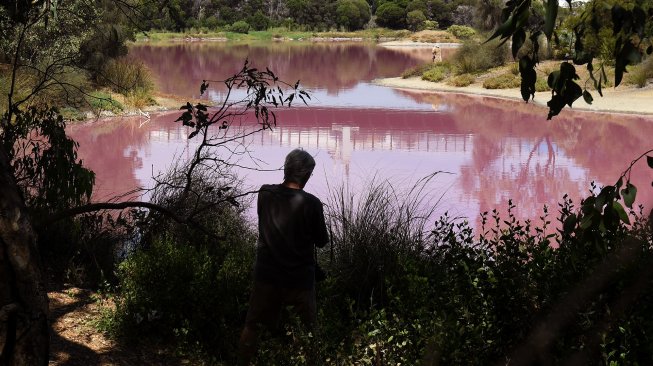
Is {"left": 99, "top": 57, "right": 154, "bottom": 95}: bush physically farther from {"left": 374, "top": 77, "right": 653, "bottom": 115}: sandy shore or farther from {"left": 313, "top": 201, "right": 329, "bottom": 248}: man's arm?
{"left": 313, "top": 201, "right": 329, "bottom": 248}: man's arm

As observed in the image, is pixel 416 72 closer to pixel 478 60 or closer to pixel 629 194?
pixel 478 60

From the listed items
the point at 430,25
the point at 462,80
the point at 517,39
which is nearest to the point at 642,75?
the point at 462,80

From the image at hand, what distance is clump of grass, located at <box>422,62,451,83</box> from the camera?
113 ft

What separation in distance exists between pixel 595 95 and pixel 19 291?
25209 millimetres

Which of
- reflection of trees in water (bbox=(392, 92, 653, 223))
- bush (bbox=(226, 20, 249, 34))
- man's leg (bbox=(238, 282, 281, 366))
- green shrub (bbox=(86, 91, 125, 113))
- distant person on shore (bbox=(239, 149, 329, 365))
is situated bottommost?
reflection of trees in water (bbox=(392, 92, 653, 223))

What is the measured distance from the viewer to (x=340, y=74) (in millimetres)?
39281

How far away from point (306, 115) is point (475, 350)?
19266mm

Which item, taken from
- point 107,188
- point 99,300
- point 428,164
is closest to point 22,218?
point 99,300

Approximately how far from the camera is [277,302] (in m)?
4.25

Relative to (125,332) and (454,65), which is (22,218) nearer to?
(125,332)

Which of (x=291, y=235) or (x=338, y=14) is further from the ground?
(x=338, y=14)

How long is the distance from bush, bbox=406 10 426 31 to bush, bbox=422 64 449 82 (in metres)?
49.1

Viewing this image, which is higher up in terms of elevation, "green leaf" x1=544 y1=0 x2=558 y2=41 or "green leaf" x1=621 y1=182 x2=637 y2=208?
"green leaf" x1=544 y1=0 x2=558 y2=41

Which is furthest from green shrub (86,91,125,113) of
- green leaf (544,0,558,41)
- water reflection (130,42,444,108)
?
green leaf (544,0,558,41)
